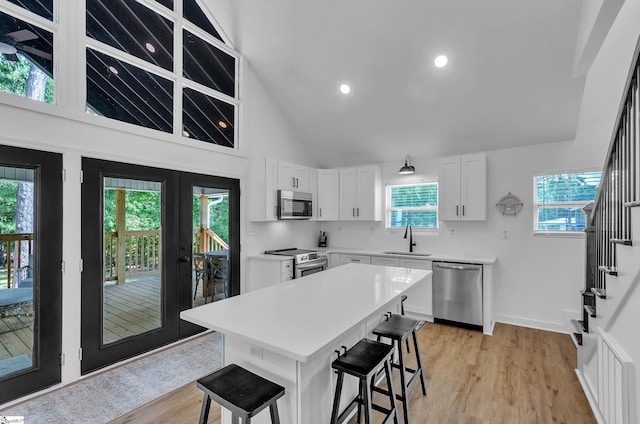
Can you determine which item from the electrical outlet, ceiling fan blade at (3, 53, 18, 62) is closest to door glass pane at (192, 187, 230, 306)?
ceiling fan blade at (3, 53, 18, 62)

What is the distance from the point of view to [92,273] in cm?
288

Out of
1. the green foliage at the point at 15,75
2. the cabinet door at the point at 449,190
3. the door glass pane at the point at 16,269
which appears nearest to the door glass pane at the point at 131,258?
the door glass pane at the point at 16,269

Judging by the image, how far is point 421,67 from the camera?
3.66 meters

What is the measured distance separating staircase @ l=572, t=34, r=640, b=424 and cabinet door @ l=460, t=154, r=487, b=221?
5.51 ft

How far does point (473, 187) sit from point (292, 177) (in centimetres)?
263

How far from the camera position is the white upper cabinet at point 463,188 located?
423 cm

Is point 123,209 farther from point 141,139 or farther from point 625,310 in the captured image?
point 625,310

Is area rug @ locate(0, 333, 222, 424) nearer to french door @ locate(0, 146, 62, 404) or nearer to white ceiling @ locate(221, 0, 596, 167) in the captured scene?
french door @ locate(0, 146, 62, 404)

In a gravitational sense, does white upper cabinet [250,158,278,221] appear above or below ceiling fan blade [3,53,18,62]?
below

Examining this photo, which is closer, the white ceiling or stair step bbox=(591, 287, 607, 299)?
stair step bbox=(591, 287, 607, 299)

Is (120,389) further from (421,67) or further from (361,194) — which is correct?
(421,67)

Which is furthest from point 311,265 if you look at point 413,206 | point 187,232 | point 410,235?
point 413,206

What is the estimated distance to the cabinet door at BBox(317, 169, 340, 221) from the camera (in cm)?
542

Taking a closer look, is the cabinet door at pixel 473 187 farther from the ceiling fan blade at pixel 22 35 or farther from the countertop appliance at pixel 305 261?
the ceiling fan blade at pixel 22 35
